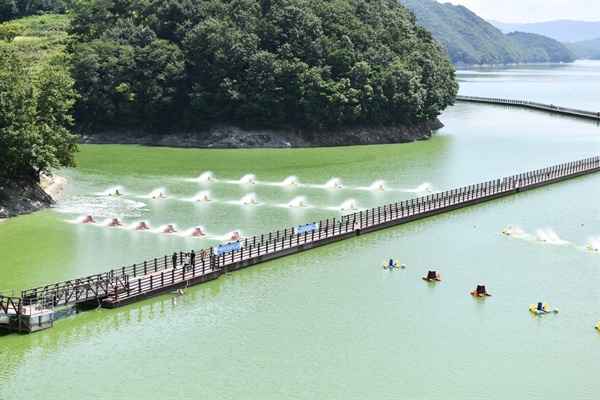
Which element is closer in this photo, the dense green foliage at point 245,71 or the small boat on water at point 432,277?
the small boat on water at point 432,277

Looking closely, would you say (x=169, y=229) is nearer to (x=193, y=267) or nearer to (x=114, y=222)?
(x=114, y=222)

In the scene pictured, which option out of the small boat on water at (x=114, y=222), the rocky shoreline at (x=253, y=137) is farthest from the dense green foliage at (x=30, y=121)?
the rocky shoreline at (x=253, y=137)

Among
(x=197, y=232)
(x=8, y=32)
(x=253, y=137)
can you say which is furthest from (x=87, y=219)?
(x=8, y=32)

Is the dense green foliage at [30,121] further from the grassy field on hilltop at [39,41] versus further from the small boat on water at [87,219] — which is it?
the grassy field on hilltop at [39,41]

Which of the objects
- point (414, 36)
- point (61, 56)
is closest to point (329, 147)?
point (414, 36)

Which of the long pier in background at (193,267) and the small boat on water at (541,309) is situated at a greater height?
the long pier in background at (193,267)

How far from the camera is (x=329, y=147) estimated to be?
131 m

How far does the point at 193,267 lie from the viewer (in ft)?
185

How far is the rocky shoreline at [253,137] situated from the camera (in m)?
130

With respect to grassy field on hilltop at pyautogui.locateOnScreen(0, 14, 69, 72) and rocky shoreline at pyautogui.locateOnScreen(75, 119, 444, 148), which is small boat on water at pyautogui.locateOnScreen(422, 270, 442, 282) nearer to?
rocky shoreline at pyautogui.locateOnScreen(75, 119, 444, 148)

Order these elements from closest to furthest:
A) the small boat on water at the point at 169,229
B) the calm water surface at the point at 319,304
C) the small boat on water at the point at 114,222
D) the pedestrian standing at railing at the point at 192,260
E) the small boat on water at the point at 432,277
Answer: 1. the calm water surface at the point at 319,304
2. the pedestrian standing at railing at the point at 192,260
3. the small boat on water at the point at 432,277
4. the small boat on water at the point at 169,229
5. the small boat on water at the point at 114,222

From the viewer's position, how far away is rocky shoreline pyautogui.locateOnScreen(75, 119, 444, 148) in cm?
12975

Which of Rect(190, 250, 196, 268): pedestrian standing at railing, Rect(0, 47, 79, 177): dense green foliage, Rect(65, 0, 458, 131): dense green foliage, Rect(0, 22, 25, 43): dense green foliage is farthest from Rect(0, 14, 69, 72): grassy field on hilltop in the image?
Rect(190, 250, 196, 268): pedestrian standing at railing

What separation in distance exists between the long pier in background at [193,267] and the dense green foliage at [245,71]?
4868cm
